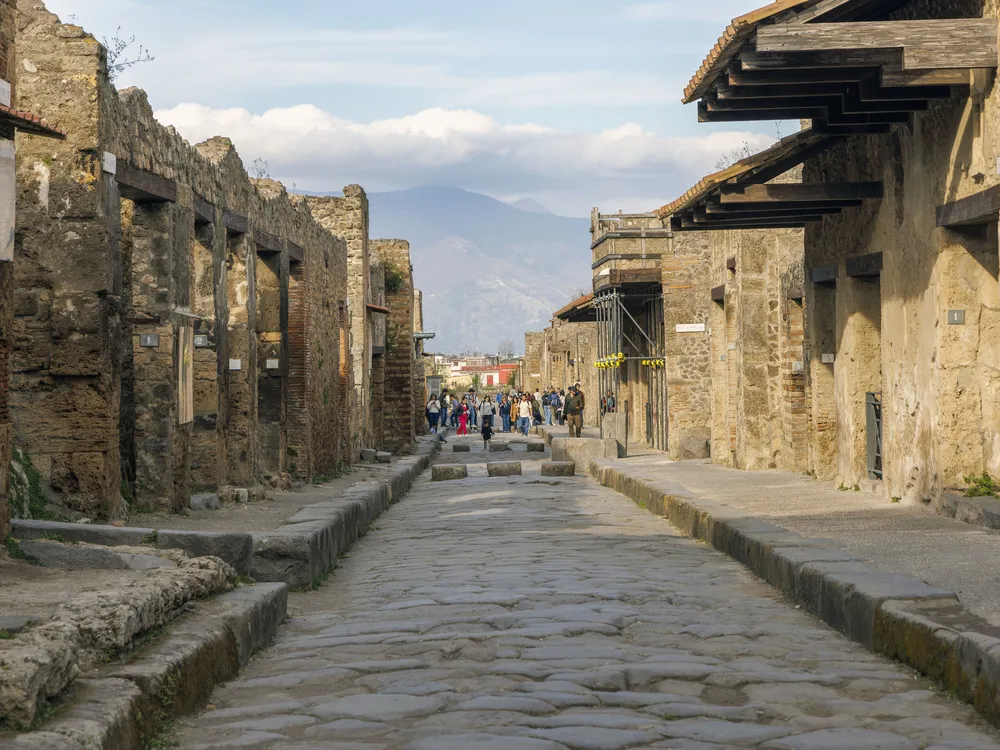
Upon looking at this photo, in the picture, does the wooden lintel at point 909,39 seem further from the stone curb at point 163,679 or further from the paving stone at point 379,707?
the paving stone at point 379,707

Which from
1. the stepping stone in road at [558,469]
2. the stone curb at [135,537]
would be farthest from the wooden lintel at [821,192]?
the stepping stone in road at [558,469]

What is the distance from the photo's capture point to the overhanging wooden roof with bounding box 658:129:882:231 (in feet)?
46.2

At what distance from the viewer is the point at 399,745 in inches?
191

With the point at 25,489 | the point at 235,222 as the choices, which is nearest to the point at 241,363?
the point at 235,222

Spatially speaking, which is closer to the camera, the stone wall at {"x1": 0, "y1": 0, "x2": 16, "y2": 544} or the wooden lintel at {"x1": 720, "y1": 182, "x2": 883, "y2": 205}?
the stone wall at {"x1": 0, "y1": 0, "x2": 16, "y2": 544}

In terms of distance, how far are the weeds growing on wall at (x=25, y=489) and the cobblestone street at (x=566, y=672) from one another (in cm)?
241

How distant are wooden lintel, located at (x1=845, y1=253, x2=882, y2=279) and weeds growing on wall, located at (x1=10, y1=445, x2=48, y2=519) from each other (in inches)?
321

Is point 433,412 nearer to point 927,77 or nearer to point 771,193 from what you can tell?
point 771,193

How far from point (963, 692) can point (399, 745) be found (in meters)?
2.26

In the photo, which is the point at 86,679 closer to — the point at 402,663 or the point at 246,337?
the point at 402,663

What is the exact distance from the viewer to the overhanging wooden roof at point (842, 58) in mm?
10703

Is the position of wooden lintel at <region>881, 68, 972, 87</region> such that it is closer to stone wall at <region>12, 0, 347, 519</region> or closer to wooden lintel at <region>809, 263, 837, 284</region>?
wooden lintel at <region>809, 263, 837, 284</region>

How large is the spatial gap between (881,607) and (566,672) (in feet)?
5.30

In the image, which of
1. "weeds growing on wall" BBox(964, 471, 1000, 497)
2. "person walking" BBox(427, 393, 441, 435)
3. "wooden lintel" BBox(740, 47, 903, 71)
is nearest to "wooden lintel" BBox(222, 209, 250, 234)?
"wooden lintel" BBox(740, 47, 903, 71)
